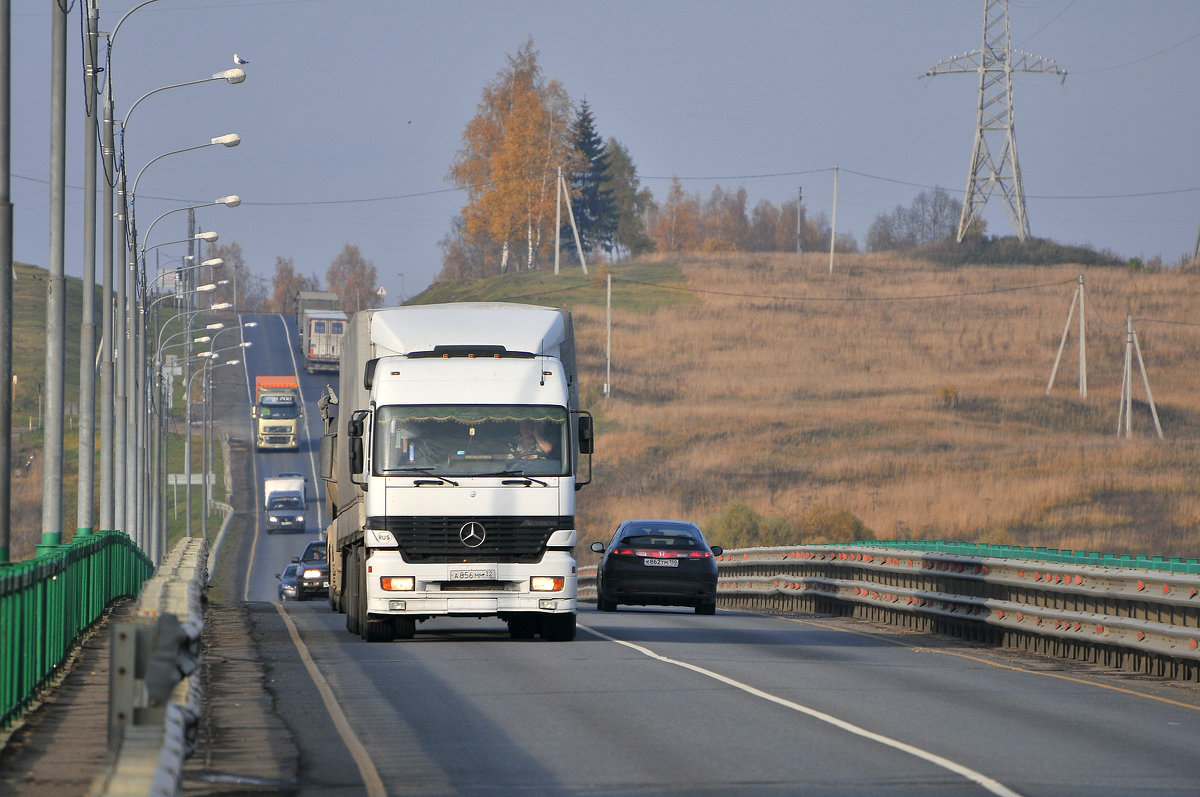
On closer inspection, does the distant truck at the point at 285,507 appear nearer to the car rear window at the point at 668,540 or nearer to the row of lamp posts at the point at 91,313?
the row of lamp posts at the point at 91,313

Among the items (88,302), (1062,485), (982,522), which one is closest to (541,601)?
(88,302)

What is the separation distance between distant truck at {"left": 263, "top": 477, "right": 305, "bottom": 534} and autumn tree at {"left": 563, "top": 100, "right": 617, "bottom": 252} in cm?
7118

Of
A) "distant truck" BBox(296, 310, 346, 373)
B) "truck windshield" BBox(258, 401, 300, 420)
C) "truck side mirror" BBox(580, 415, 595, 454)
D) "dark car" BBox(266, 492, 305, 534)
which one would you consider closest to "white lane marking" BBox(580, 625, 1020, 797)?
"truck side mirror" BBox(580, 415, 595, 454)

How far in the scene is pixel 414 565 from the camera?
18109 millimetres

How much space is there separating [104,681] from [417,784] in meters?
5.84

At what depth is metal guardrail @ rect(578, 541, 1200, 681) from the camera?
1617 cm

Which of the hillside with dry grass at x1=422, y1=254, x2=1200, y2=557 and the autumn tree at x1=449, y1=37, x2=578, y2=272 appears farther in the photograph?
the autumn tree at x1=449, y1=37, x2=578, y2=272

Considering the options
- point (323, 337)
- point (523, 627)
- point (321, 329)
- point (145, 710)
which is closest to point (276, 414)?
point (321, 329)

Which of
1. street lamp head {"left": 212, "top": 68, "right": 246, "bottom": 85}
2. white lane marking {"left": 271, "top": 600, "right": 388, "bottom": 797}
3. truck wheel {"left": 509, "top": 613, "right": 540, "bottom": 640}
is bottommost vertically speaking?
truck wheel {"left": 509, "top": 613, "right": 540, "bottom": 640}

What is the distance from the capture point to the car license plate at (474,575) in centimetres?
1808

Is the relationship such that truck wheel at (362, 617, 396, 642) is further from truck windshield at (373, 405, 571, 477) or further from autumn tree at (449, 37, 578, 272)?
autumn tree at (449, 37, 578, 272)

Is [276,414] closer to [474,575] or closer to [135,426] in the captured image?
[135,426]

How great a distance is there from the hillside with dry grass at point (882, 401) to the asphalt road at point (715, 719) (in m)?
32.3

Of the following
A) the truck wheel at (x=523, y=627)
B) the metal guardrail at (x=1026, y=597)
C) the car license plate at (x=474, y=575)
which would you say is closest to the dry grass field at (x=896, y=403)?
the metal guardrail at (x=1026, y=597)
